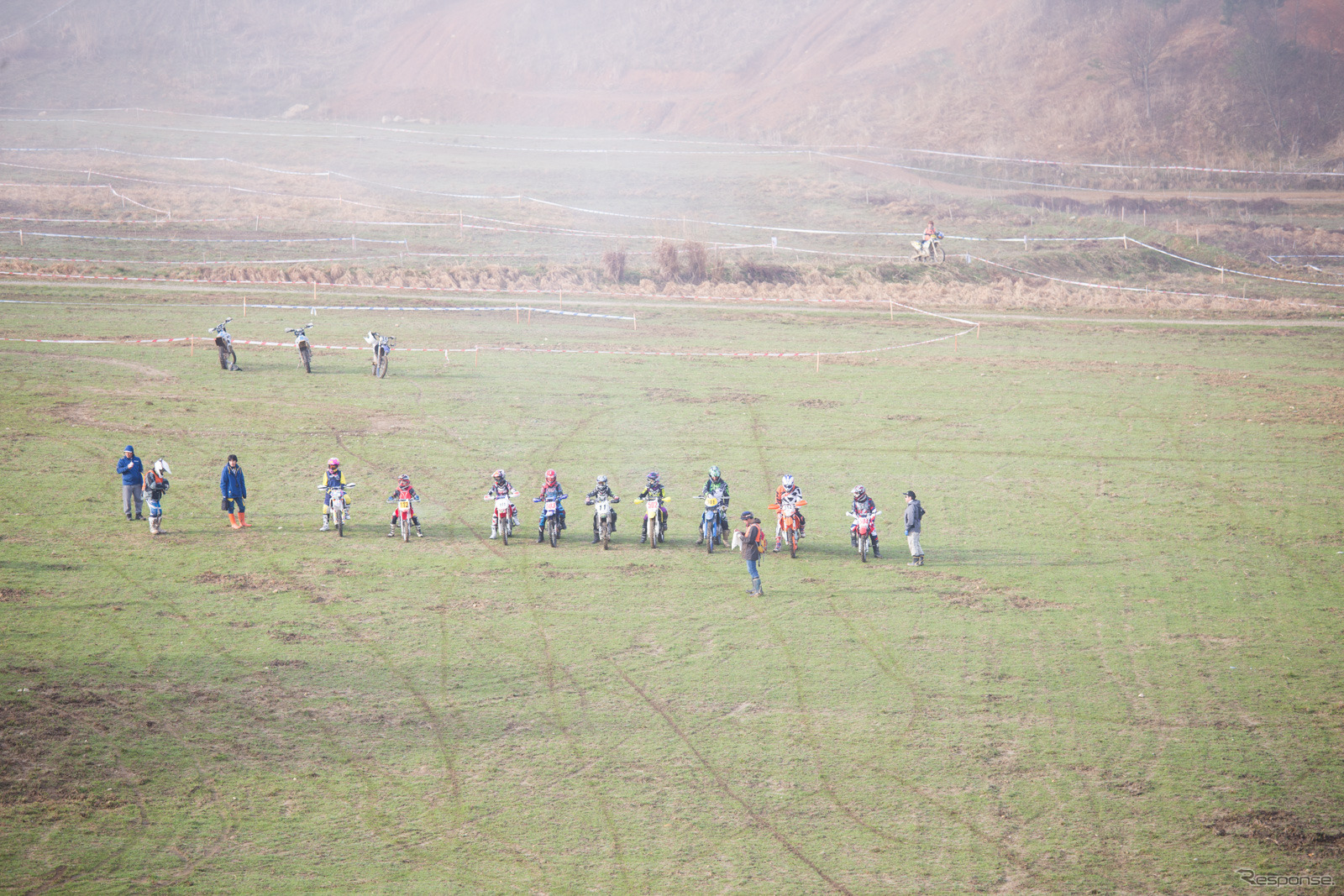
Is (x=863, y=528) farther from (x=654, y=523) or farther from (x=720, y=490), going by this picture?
(x=654, y=523)

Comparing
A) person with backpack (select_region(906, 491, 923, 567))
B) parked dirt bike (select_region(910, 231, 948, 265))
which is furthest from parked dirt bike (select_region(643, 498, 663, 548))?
parked dirt bike (select_region(910, 231, 948, 265))

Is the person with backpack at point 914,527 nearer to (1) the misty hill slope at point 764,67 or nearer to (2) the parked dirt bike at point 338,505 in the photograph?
(2) the parked dirt bike at point 338,505

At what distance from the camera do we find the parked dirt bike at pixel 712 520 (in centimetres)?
2289

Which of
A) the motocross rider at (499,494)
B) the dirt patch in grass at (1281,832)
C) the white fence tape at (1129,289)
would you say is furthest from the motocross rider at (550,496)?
the white fence tape at (1129,289)

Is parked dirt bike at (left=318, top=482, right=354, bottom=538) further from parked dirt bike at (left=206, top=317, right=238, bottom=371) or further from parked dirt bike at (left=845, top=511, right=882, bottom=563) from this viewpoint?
parked dirt bike at (left=206, top=317, right=238, bottom=371)

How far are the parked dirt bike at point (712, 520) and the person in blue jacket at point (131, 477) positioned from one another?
12654 mm

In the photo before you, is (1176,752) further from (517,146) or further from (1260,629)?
(517,146)

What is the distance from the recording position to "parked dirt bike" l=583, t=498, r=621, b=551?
2338 centimetres

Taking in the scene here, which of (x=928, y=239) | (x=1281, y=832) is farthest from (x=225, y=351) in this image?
(x=928, y=239)

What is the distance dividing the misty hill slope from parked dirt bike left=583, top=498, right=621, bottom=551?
3488 inches

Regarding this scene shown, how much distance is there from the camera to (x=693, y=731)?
15.1 m

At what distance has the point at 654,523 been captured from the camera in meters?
23.5

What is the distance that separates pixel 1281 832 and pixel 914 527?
9.79 meters

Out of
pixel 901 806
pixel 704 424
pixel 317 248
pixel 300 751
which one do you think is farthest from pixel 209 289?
pixel 901 806
